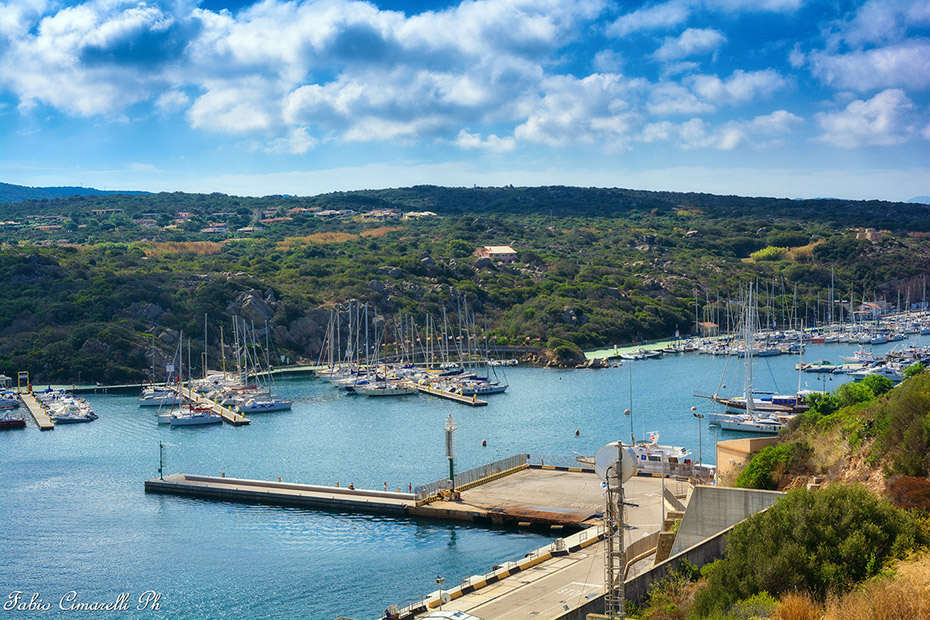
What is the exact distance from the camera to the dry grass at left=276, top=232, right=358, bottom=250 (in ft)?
522

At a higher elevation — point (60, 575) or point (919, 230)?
point (919, 230)

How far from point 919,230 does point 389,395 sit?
15483 centimetres

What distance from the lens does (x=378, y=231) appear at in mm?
182875

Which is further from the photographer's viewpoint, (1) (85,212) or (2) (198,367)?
(1) (85,212)

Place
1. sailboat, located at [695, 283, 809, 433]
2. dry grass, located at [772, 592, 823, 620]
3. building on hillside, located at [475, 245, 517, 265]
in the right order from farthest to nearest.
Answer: building on hillside, located at [475, 245, 517, 265]
sailboat, located at [695, 283, 809, 433]
dry grass, located at [772, 592, 823, 620]

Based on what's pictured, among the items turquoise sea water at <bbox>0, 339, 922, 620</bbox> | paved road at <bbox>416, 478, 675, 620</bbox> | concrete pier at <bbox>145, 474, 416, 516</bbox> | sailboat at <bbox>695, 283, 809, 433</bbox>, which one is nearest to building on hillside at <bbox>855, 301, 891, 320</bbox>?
turquoise sea water at <bbox>0, 339, 922, 620</bbox>

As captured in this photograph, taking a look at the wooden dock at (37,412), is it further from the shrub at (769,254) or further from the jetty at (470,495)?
the shrub at (769,254)

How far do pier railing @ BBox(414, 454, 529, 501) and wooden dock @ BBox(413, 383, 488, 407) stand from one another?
87.3ft

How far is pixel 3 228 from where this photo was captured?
169875 millimetres

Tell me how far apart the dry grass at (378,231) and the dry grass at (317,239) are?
2736 mm

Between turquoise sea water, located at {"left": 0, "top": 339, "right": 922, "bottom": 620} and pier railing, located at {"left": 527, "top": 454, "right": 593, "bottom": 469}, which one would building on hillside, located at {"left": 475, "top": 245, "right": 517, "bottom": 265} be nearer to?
turquoise sea water, located at {"left": 0, "top": 339, "right": 922, "bottom": 620}

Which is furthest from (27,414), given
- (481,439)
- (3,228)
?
(3,228)

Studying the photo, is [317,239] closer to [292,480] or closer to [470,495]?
[292,480]

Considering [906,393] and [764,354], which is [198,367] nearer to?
[764,354]
